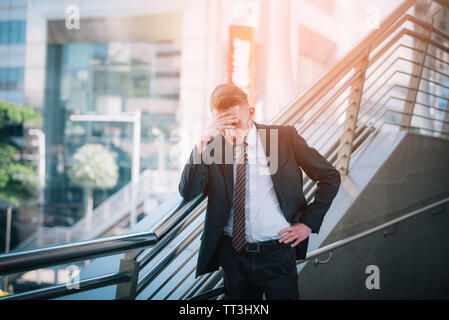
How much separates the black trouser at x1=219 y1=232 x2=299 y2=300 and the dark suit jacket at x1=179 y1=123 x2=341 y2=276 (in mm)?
114

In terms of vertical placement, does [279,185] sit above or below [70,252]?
above

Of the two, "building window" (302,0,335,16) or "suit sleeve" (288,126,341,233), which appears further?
"building window" (302,0,335,16)

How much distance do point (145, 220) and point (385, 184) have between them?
2.30 m

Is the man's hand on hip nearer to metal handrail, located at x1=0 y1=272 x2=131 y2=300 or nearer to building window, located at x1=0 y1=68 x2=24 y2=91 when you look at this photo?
metal handrail, located at x1=0 y1=272 x2=131 y2=300

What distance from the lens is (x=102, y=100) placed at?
81.4 ft

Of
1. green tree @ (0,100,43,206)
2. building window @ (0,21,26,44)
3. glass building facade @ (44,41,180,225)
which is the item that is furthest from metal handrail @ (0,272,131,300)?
building window @ (0,21,26,44)

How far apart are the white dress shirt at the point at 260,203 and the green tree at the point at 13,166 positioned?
22.5 m

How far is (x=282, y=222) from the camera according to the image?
1.79 metres

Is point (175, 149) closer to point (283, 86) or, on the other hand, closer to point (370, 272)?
point (283, 86)

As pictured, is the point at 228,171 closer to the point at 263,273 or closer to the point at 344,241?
the point at 263,273

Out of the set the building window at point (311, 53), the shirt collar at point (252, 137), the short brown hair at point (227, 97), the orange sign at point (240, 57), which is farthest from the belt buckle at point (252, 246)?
the building window at point (311, 53)

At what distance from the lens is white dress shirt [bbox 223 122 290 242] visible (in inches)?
69.8

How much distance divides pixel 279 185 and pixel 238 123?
35 centimetres

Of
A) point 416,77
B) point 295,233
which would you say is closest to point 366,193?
point 416,77
